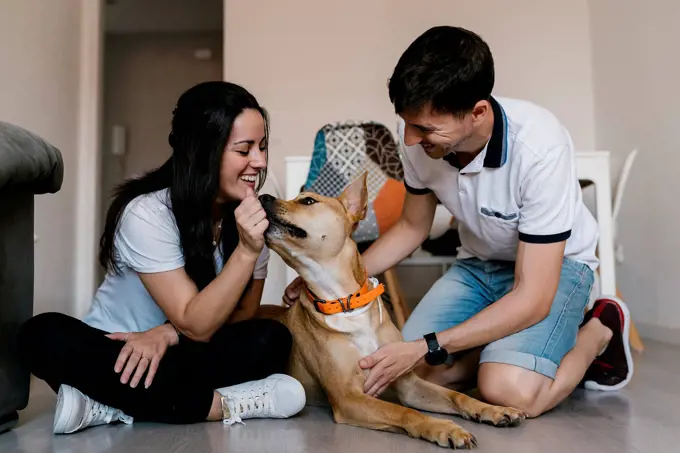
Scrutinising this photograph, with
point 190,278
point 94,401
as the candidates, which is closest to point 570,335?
point 190,278

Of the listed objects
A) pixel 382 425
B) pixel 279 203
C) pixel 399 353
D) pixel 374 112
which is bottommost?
pixel 382 425

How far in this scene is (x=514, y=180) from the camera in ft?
4.99

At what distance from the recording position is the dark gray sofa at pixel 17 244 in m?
1.35

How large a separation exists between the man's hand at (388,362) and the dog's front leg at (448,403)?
12 centimetres

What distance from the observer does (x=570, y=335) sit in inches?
64.4

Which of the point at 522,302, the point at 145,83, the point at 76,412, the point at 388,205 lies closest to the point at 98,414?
the point at 76,412

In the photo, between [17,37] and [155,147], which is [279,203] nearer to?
[17,37]

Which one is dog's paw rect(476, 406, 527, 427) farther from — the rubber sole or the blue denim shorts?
the rubber sole

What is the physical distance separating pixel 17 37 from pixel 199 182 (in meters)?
1.58

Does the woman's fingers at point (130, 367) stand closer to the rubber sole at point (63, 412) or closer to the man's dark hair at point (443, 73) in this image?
the rubber sole at point (63, 412)

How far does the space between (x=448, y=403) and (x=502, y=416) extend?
156mm

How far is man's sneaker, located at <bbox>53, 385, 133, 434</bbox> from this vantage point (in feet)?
4.55

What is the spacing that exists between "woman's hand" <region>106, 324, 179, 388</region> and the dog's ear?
548 mm

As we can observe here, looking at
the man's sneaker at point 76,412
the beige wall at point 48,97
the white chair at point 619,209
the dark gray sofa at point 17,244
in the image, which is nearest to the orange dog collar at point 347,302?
the man's sneaker at point 76,412
